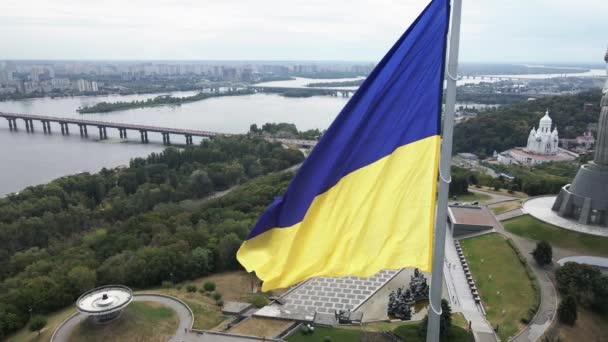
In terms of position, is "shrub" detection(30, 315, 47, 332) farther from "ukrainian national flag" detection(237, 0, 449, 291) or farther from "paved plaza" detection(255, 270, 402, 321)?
"ukrainian national flag" detection(237, 0, 449, 291)

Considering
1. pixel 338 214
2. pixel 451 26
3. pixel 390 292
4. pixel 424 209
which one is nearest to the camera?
pixel 451 26

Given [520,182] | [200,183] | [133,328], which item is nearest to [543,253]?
[520,182]

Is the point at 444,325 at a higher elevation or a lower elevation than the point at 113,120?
higher

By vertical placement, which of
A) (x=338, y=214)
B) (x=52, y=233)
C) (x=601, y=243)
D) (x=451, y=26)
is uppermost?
(x=451, y=26)

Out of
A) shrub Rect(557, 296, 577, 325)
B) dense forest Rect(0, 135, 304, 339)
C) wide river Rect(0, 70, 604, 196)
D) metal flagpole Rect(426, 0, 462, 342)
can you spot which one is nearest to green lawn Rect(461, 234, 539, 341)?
shrub Rect(557, 296, 577, 325)

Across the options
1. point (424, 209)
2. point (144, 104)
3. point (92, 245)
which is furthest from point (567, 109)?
point (144, 104)

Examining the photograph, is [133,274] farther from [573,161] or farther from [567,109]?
[567,109]

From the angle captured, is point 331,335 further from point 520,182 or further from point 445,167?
point 520,182
